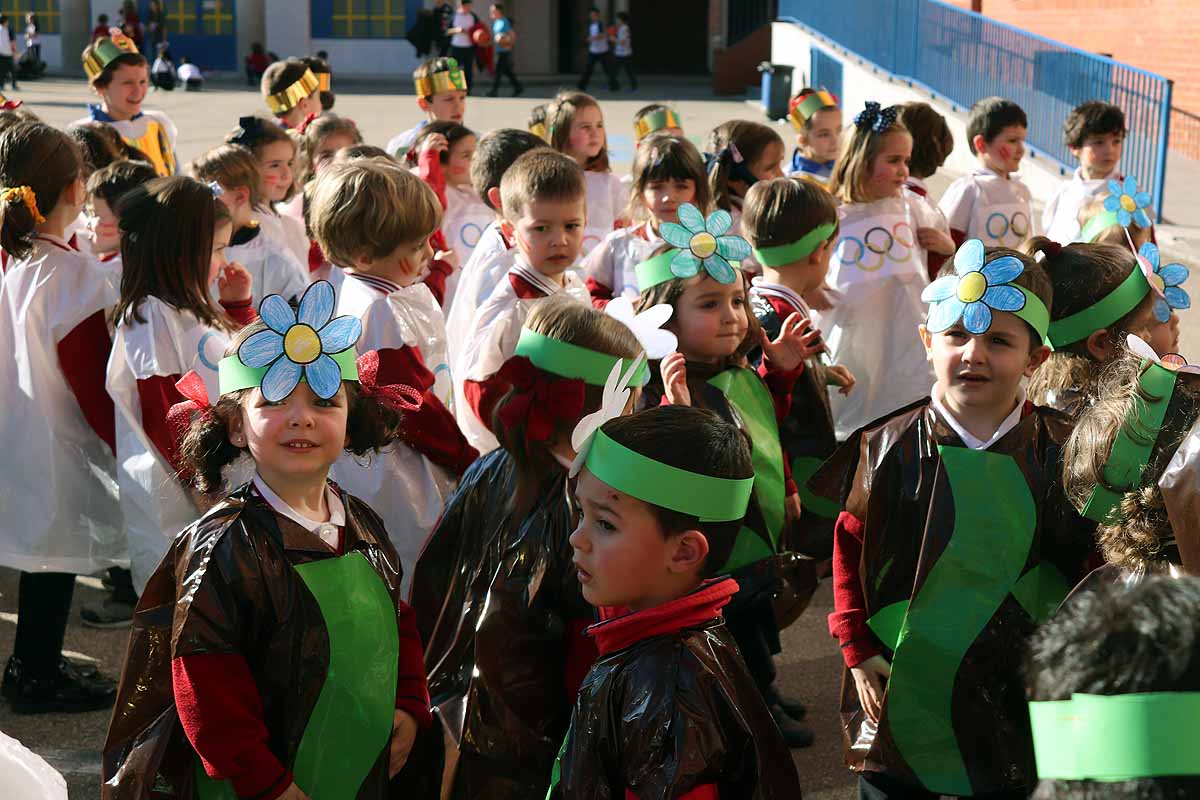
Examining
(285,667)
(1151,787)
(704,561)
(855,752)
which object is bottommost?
(855,752)

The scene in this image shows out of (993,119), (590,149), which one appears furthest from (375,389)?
(993,119)

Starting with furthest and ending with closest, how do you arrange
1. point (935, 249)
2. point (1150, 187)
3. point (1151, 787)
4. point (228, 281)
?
point (1150, 187), point (935, 249), point (228, 281), point (1151, 787)

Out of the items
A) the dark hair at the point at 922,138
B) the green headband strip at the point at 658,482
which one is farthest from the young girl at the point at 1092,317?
the dark hair at the point at 922,138

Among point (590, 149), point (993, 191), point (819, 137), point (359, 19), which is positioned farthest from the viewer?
point (359, 19)

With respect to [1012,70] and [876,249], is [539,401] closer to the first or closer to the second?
[876,249]

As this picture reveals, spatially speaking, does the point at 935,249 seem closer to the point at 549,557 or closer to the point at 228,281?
the point at 228,281

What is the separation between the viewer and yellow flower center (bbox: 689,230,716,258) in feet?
13.8

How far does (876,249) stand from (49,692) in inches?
147

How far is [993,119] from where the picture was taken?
7.26 meters

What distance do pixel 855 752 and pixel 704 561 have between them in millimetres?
927

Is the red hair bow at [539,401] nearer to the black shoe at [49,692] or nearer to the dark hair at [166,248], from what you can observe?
the dark hair at [166,248]

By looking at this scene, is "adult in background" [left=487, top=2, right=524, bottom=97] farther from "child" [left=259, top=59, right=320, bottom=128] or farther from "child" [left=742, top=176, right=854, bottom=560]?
"child" [left=742, top=176, right=854, bottom=560]

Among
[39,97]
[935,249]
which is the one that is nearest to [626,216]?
[935,249]

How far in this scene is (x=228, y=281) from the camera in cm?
518
